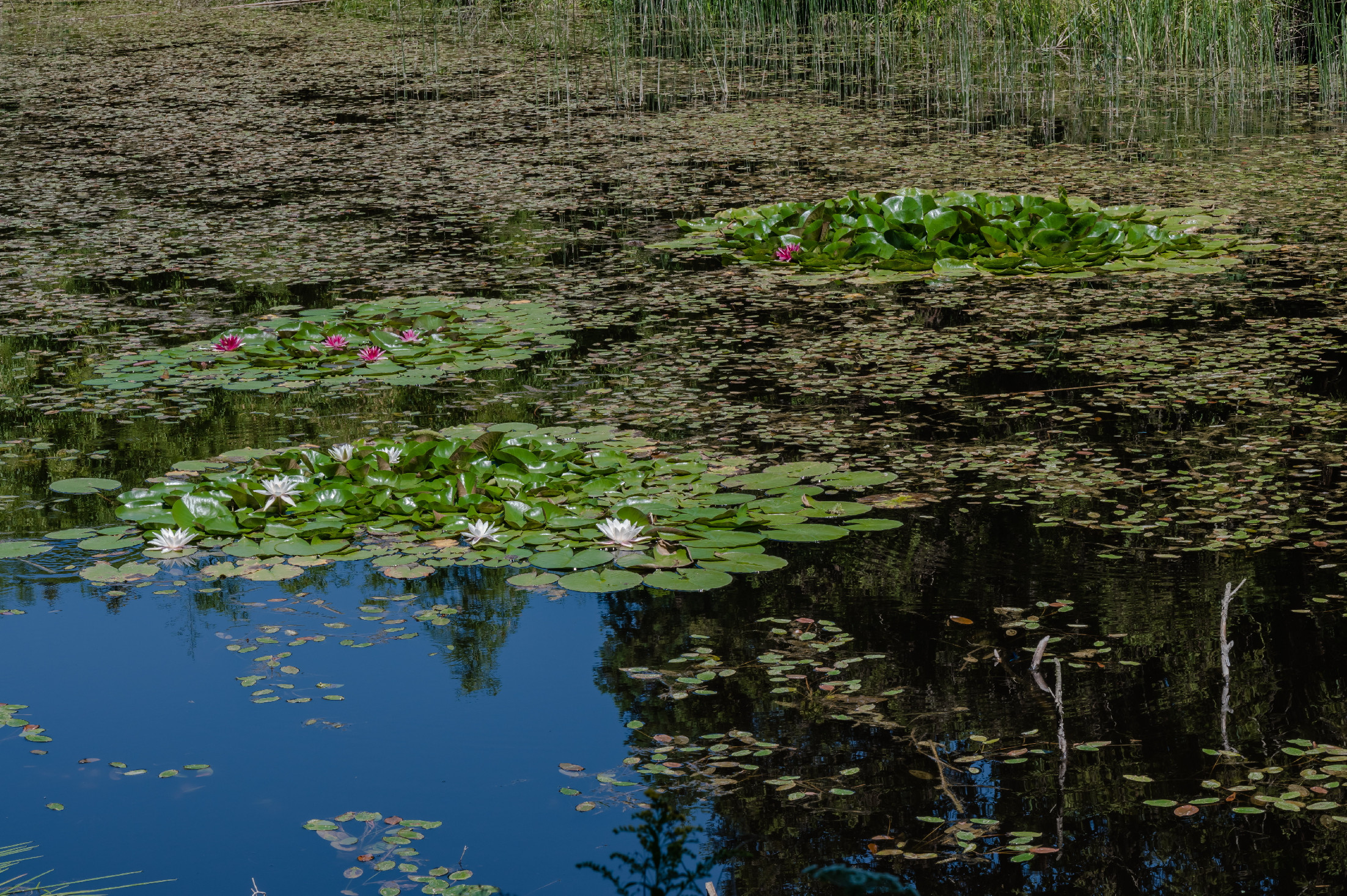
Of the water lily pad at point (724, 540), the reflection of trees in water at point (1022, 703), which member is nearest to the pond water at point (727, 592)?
the reflection of trees in water at point (1022, 703)

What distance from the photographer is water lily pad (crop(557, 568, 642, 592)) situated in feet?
10.1

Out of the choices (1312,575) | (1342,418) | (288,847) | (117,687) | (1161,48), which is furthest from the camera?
(1161,48)

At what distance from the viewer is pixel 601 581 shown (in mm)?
3102

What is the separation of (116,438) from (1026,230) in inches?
155

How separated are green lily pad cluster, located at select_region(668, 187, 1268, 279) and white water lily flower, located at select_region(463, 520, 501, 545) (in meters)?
3.12

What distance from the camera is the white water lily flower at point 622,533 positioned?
3234 millimetres

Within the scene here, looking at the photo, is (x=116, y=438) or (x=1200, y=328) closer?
(x=116, y=438)

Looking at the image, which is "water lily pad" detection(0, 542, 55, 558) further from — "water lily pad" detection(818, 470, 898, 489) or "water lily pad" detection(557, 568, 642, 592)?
"water lily pad" detection(818, 470, 898, 489)

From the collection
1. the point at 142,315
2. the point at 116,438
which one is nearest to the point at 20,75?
the point at 142,315

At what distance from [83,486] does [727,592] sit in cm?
186

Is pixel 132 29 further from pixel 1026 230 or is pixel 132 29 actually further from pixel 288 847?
pixel 288 847

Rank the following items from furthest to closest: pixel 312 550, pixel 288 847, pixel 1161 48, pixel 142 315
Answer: pixel 1161 48, pixel 142 315, pixel 312 550, pixel 288 847

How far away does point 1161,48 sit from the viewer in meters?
11.3

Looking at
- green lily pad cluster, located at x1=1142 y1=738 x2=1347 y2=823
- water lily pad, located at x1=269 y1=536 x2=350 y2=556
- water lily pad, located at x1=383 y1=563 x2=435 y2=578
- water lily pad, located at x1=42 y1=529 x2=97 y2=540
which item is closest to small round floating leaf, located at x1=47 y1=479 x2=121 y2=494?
water lily pad, located at x1=42 y1=529 x2=97 y2=540
